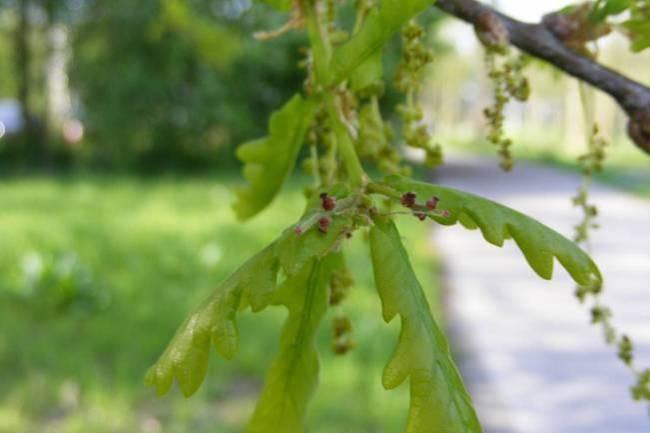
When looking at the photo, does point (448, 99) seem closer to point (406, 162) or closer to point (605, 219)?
point (605, 219)

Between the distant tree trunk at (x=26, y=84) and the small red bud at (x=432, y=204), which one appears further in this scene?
the distant tree trunk at (x=26, y=84)

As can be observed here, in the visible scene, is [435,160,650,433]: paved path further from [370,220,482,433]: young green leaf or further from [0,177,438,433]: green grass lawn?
[370,220,482,433]: young green leaf

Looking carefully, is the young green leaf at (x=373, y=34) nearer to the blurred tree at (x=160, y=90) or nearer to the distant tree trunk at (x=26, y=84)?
the blurred tree at (x=160, y=90)

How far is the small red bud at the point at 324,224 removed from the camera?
0.33 m

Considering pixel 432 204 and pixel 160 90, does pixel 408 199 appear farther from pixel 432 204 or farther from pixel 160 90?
pixel 160 90

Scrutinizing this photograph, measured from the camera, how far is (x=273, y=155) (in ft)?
1.75

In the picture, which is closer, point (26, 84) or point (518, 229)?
point (518, 229)

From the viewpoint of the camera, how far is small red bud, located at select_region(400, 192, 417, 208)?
0.34 metres

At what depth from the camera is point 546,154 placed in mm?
15008

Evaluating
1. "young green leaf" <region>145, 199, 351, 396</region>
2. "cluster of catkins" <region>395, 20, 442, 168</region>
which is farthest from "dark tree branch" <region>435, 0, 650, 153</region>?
"young green leaf" <region>145, 199, 351, 396</region>

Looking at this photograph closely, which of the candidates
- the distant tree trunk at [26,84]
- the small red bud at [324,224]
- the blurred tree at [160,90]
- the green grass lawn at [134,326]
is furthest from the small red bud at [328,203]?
the distant tree trunk at [26,84]

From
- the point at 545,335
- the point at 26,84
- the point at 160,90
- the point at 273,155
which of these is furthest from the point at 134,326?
the point at 26,84

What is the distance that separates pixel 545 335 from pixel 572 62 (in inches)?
135

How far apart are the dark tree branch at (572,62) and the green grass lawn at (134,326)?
2.16 metres
